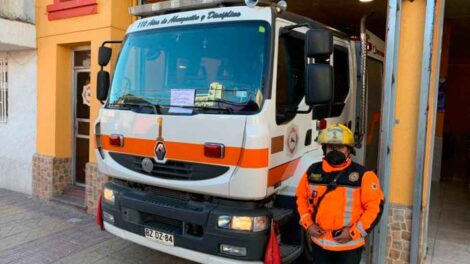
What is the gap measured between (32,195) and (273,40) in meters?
5.86

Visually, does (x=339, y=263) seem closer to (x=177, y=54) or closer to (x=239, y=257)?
(x=239, y=257)

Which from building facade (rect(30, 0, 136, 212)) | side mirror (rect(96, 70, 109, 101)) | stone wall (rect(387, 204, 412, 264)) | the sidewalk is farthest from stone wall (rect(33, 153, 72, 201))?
stone wall (rect(387, 204, 412, 264))

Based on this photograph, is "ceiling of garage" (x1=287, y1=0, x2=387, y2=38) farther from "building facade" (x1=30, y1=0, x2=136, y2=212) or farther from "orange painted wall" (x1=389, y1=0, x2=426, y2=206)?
"building facade" (x1=30, y1=0, x2=136, y2=212)

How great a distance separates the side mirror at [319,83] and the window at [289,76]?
31cm

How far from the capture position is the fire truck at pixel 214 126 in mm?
3223

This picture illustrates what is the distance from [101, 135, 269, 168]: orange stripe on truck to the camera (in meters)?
3.18

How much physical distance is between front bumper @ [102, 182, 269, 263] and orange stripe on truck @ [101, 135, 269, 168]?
367 mm

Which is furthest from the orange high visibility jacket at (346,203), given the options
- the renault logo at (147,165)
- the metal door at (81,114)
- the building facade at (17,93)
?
the building facade at (17,93)

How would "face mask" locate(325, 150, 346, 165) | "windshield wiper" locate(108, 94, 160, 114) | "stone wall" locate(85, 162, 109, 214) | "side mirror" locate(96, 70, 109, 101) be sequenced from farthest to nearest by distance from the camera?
"stone wall" locate(85, 162, 109, 214) < "side mirror" locate(96, 70, 109, 101) < "windshield wiper" locate(108, 94, 160, 114) < "face mask" locate(325, 150, 346, 165)

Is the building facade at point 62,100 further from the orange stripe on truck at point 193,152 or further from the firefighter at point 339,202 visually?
the firefighter at point 339,202

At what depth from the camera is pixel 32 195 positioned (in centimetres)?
727

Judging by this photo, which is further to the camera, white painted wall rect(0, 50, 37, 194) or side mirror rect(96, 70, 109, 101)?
white painted wall rect(0, 50, 37, 194)

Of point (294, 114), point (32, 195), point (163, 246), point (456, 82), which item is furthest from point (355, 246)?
point (456, 82)

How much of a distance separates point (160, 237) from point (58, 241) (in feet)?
7.81
